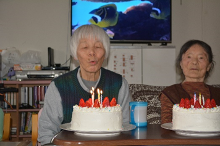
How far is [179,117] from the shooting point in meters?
1.43

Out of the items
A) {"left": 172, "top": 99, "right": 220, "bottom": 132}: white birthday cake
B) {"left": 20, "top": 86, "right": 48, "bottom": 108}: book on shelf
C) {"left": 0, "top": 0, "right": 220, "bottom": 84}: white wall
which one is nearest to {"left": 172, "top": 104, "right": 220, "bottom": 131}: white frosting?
{"left": 172, "top": 99, "right": 220, "bottom": 132}: white birthday cake

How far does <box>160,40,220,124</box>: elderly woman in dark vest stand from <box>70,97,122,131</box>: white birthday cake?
0.69 metres

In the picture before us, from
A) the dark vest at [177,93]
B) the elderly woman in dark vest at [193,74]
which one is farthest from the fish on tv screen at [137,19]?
the dark vest at [177,93]

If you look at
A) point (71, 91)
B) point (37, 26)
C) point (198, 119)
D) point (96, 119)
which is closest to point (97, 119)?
point (96, 119)

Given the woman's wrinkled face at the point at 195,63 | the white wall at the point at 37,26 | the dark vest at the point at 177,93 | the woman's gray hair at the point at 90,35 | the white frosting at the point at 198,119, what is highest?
the white wall at the point at 37,26

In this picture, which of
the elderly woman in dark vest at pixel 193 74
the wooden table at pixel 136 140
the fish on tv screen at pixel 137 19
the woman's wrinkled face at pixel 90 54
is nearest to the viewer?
the wooden table at pixel 136 140

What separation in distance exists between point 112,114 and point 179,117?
0.96 ft

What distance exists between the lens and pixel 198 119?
139 cm

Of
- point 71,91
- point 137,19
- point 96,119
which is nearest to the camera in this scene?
point 96,119

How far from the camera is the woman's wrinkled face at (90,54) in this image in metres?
1.95

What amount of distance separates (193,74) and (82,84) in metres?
0.76

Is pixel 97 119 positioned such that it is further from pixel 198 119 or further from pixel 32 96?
pixel 32 96

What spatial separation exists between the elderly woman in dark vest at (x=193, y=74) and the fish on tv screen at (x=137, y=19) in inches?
90.9

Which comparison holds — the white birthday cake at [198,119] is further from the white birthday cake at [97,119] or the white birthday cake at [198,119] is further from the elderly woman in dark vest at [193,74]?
the elderly woman in dark vest at [193,74]
